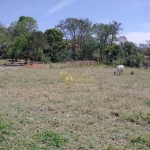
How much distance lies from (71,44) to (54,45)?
619 cm

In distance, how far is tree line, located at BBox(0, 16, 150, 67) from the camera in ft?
68.2

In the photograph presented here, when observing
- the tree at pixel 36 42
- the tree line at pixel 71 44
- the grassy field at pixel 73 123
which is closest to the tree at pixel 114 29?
the tree line at pixel 71 44

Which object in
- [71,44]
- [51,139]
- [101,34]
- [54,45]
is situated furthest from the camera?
[71,44]

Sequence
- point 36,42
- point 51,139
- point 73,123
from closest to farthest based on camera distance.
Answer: point 51,139 < point 73,123 < point 36,42

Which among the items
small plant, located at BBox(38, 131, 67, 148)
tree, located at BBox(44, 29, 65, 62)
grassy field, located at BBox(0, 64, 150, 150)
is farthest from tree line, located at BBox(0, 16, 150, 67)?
small plant, located at BBox(38, 131, 67, 148)

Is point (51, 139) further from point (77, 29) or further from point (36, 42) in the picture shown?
point (77, 29)

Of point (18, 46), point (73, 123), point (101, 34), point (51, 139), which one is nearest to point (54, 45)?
point (18, 46)

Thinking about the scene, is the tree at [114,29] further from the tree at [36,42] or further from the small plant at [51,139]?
the small plant at [51,139]

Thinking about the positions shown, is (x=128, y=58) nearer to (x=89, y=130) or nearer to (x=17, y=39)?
(x=17, y=39)

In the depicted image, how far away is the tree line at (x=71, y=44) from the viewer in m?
20.8

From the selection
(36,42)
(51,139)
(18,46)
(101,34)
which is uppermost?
(101,34)

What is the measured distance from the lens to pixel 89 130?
3.26 metres

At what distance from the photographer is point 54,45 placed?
79.9ft

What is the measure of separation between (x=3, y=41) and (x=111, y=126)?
A: 18582mm
